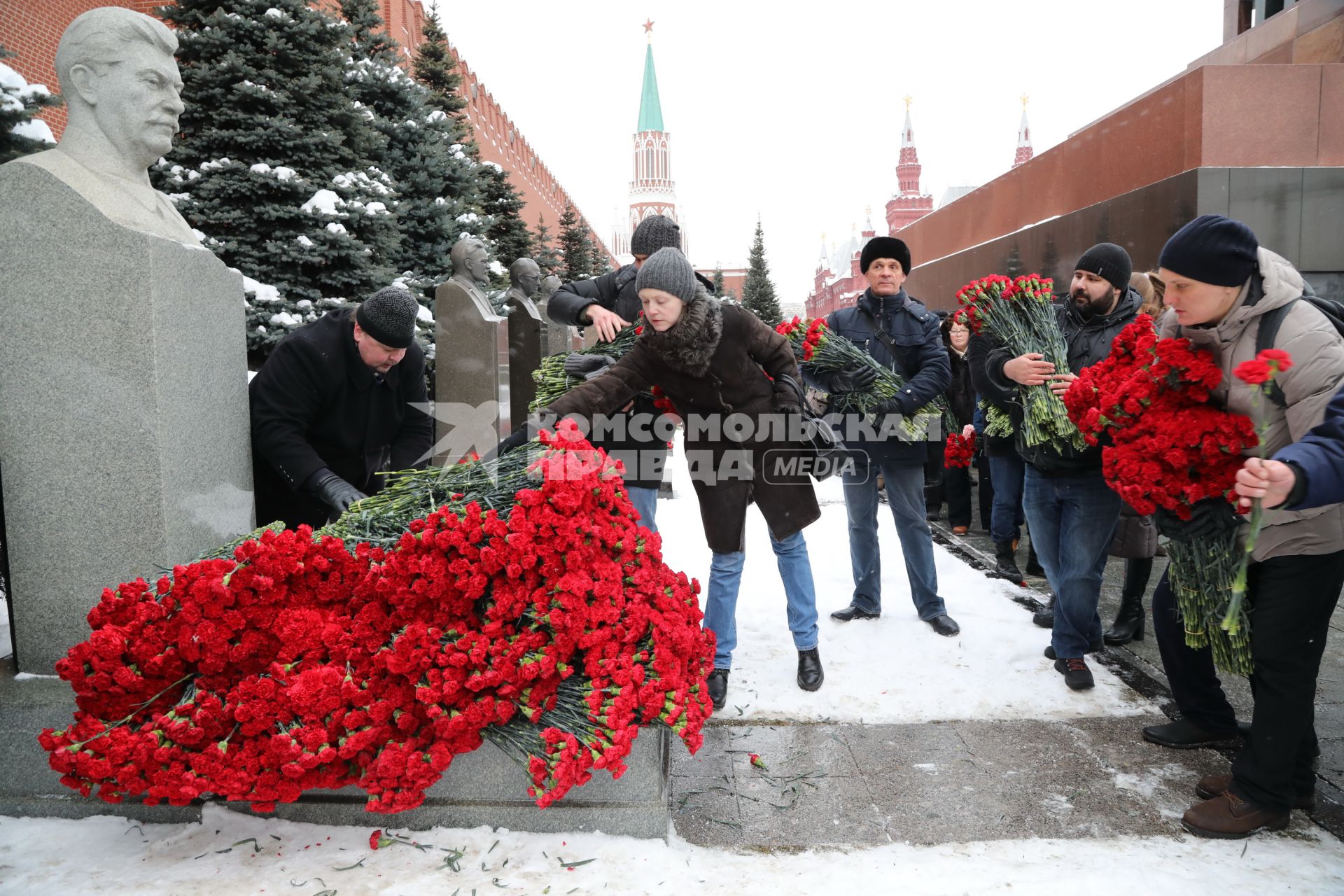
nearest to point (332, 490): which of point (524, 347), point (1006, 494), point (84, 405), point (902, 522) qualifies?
point (84, 405)

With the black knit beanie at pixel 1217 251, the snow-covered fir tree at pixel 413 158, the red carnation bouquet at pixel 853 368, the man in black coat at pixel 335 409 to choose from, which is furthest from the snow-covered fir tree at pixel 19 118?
the snow-covered fir tree at pixel 413 158

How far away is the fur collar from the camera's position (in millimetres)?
3379

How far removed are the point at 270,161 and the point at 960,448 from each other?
324 inches

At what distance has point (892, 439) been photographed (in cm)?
450

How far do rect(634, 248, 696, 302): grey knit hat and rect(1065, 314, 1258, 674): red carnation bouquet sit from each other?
67.4 inches

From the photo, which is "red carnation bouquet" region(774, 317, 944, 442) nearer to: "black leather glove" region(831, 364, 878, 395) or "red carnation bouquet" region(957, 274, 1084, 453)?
"black leather glove" region(831, 364, 878, 395)

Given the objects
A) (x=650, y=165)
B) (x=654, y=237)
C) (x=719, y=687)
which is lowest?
(x=719, y=687)

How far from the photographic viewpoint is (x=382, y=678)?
2.45m

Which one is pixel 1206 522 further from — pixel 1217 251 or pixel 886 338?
pixel 886 338

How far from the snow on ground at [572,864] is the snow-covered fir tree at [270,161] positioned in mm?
7057

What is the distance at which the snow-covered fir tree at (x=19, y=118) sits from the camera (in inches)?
207

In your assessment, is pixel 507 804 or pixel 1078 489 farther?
pixel 1078 489

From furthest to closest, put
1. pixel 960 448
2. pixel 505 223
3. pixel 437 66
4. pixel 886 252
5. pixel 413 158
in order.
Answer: pixel 505 223
pixel 437 66
pixel 413 158
pixel 960 448
pixel 886 252

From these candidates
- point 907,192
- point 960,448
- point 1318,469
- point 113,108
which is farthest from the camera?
point 907,192
